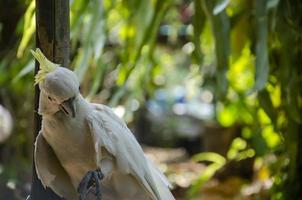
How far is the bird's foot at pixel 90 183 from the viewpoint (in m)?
0.49

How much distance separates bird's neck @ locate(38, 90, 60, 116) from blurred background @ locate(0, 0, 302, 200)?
380 millimetres

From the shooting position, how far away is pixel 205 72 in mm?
1365

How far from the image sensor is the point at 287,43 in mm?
1059

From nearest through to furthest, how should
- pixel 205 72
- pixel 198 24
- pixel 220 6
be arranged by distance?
1. pixel 220 6
2. pixel 198 24
3. pixel 205 72

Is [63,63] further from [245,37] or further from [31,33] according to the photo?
[245,37]

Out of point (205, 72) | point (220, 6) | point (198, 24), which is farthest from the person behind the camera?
point (205, 72)

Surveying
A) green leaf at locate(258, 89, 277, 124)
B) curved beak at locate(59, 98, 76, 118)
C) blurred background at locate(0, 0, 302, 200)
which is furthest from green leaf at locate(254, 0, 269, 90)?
curved beak at locate(59, 98, 76, 118)

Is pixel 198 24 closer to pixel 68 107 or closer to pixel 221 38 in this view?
pixel 221 38

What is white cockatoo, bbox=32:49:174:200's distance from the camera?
0.47m

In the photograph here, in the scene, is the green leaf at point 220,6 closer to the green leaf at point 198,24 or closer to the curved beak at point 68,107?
the green leaf at point 198,24

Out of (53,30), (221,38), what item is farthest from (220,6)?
(53,30)

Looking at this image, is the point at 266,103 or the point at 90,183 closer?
the point at 90,183

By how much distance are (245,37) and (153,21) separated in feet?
0.85

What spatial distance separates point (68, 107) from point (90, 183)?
70 millimetres
